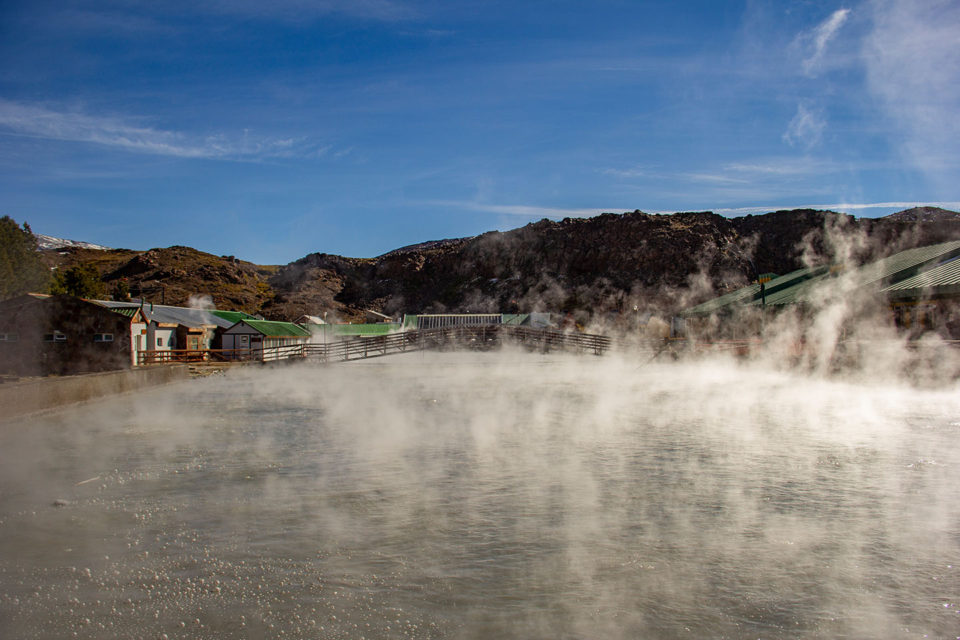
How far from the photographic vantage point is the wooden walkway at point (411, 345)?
3869 centimetres

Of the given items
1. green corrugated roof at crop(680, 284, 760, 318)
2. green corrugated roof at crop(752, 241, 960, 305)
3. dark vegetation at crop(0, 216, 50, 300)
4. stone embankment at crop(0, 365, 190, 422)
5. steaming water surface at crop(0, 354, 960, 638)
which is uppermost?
dark vegetation at crop(0, 216, 50, 300)

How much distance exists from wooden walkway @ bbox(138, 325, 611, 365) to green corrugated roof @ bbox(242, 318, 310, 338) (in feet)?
13.3

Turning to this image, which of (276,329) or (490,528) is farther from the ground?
(276,329)

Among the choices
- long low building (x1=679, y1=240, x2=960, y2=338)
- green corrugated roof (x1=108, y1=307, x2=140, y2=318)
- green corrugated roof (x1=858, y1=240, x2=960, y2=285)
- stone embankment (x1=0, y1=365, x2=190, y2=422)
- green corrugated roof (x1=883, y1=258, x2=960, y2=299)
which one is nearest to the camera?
stone embankment (x1=0, y1=365, x2=190, y2=422)

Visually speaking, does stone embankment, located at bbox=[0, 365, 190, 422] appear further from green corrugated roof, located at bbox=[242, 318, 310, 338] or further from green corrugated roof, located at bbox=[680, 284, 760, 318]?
green corrugated roof, located at bbox=[680, 284, 760, 318]

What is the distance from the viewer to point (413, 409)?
18.0 m

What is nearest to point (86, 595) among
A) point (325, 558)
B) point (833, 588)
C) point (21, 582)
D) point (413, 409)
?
point (21, 582)

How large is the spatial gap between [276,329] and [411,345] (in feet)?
31.2

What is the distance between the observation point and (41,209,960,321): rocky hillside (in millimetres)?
99375

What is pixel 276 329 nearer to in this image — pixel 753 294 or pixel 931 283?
pixel 753 294

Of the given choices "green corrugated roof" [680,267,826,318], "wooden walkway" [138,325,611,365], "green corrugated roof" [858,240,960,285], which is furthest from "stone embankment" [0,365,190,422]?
"green corrugated roof" [680,267,826,318]

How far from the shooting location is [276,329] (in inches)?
1901

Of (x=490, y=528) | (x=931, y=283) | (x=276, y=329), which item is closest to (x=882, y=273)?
(x=931, y=283)

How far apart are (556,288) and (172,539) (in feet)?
335
